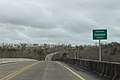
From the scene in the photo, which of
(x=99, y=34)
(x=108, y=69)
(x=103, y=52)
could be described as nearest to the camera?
(x=108, y=69)

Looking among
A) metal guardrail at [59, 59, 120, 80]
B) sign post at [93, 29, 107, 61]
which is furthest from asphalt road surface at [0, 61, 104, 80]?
sign post at [93, 29, 107, 61]

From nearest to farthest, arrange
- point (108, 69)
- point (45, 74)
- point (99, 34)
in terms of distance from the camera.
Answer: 1. point (108, 69)
2. point (45, 74)
3. point (99, 34)

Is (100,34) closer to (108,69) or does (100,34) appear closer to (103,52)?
(108,69)

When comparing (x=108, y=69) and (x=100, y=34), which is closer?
(x=108, y=69)

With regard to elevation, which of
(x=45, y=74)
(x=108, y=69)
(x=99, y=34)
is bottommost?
(x=45, y=74)

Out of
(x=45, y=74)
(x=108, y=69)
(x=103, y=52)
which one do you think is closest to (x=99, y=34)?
(x=45, y=74)

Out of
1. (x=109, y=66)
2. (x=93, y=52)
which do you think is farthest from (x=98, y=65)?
(x=93, y=52)

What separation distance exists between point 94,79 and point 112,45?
7878 centimetres

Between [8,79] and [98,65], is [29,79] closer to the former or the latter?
[8,79]

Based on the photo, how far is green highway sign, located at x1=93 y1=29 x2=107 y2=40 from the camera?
36188mm

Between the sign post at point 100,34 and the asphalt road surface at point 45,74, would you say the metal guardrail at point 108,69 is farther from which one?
the sign post at point 100,34

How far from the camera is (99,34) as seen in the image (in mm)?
36438

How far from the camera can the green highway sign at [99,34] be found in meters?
36.2

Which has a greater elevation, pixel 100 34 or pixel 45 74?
pixel 100 34
